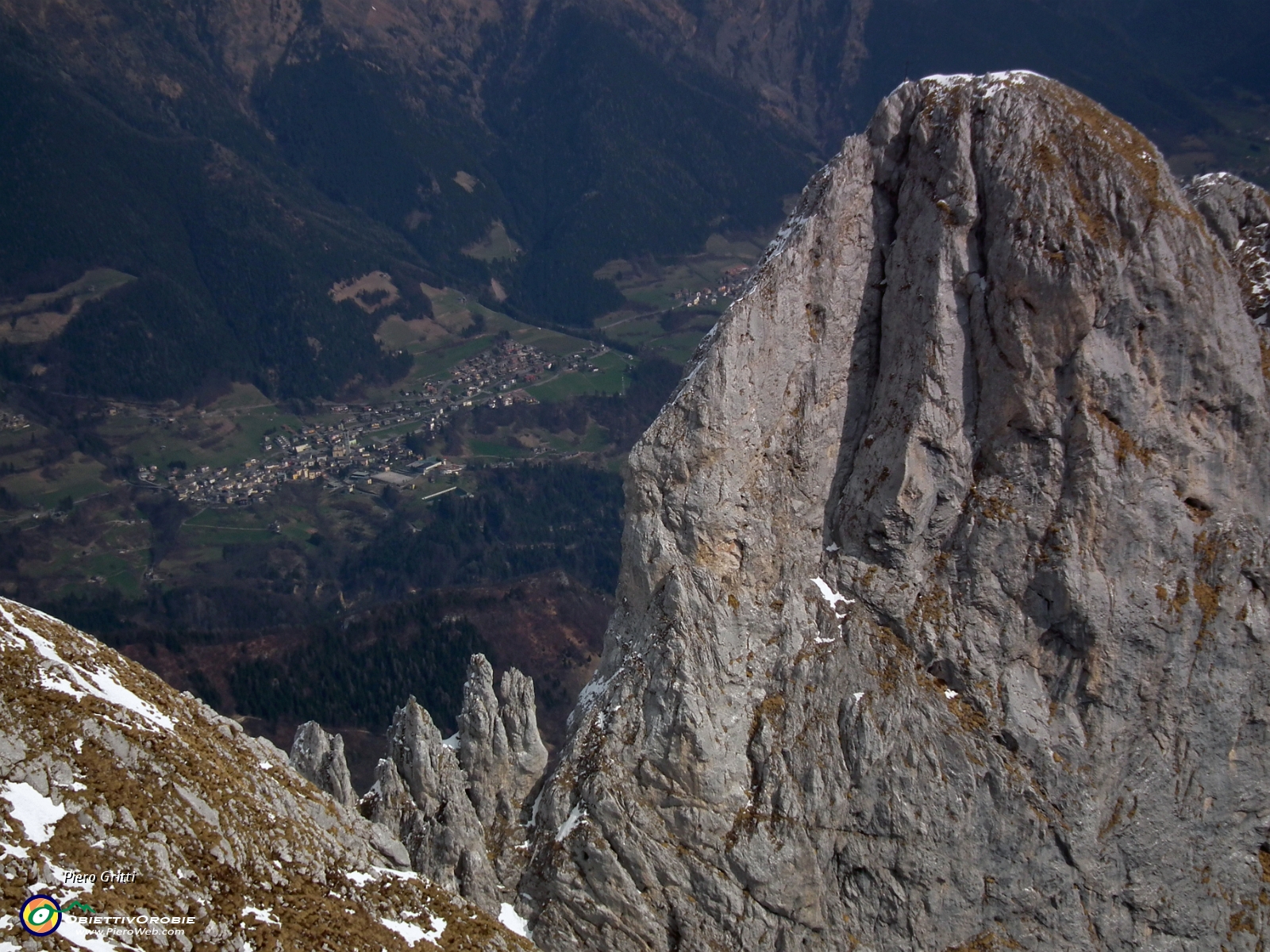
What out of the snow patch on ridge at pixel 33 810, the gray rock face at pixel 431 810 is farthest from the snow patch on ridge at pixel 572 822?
the snow patch on ridge at pixel 33 810

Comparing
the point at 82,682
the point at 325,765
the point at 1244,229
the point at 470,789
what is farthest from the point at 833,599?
the point at 82,682

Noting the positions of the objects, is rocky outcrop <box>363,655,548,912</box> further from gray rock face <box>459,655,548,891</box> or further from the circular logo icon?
the circular logo icon

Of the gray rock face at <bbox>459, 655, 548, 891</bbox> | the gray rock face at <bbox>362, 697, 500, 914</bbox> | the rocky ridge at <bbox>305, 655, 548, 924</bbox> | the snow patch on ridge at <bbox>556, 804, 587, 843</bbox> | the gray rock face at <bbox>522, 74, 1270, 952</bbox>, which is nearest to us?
the gray rock face at <bbox>522, 74, 1270, 952</bbox>

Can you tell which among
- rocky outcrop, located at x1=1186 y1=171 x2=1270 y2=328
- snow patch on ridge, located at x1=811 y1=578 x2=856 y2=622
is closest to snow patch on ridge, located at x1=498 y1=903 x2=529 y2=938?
snow patch on ridge, located at x1=811 y1=578 x2=856 y2=622

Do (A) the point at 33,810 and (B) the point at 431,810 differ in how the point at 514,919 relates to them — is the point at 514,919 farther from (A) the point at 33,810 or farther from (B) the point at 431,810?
(A) the point at 33,810

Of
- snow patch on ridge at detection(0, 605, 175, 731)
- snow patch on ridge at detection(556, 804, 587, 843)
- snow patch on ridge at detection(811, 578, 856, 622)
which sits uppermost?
snow patch on ridge at detection(811, 578, 856, 622)

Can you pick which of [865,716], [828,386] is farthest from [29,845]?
[828,386]

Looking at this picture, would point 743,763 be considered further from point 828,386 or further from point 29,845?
point 29,845
